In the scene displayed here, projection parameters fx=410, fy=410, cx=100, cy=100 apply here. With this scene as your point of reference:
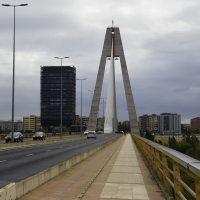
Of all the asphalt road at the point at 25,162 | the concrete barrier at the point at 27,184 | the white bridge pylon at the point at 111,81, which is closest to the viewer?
the concrete barrier at the point at 27,184

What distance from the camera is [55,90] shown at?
113 m

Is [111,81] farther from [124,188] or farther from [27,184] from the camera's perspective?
[27,184]

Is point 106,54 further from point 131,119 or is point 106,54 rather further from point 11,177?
point 11,177

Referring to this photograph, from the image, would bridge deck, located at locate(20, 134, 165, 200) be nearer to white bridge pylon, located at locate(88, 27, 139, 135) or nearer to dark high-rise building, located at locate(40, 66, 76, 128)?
white bridge pylon, located at locate(88, 27, 139, 135)

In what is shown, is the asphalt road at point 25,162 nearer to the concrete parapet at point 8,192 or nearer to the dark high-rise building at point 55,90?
the concrete parapet at point 8,192

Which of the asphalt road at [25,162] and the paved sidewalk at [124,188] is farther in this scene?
the asphalt road at [25,162]

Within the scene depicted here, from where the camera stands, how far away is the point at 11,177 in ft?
41.5

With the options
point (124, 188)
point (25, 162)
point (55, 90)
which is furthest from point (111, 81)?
point (124, 188)

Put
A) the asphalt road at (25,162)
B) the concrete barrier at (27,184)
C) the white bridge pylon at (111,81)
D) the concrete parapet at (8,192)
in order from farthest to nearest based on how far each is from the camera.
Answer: the white bridge pylon at (111,81) → the asphalt road at (25,162) → the concrete barrier at (27,184) → the concrete parapet at (8,192)

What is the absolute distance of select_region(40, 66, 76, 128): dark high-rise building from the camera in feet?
359

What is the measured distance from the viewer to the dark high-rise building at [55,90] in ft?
359

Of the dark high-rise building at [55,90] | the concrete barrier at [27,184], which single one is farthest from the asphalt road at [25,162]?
the dark high-rise building at [55,90]

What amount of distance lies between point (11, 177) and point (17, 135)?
38304mm

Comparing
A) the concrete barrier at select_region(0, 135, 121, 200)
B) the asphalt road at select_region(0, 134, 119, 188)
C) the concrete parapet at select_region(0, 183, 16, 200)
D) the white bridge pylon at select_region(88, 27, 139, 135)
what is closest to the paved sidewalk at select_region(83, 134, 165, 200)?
the concrete barrier at select_region(0, 135, 121, 200)
